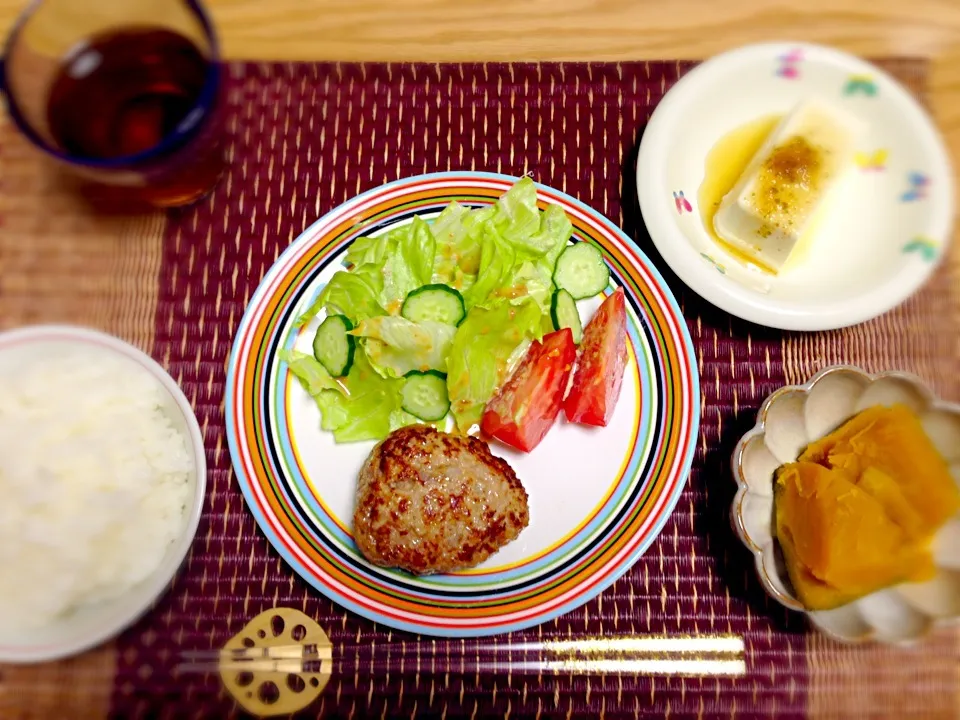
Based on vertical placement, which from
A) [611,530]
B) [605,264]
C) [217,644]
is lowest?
[217,644]

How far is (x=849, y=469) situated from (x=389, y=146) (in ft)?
5.36

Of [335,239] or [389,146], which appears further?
[389,146]

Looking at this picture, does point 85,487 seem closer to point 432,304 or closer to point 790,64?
point 432,304

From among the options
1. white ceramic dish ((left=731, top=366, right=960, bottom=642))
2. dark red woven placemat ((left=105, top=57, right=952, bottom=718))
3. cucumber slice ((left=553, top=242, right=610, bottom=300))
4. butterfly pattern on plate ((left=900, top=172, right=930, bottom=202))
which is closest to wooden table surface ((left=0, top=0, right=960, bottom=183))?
dark red woven placemat ((left=105, top=57, right=952, bottom=718))

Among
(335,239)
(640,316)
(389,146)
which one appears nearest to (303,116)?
(389,146)

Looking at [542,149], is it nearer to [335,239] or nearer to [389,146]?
[389,146]

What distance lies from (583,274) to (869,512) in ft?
3.11

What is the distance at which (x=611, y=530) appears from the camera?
5.91 ft

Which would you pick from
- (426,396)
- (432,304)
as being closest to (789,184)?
(432,304)

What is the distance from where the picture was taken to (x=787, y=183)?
1940 mm

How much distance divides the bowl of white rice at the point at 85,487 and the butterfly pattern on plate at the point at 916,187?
211cm

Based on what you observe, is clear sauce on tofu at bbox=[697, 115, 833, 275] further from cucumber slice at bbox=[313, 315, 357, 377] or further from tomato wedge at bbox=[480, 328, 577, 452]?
cucumber slice at bbox=[313, 315, 357, 377]

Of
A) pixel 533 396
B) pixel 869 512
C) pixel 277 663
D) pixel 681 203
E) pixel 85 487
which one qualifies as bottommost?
pixel 277 663

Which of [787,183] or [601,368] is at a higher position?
[787,183]
